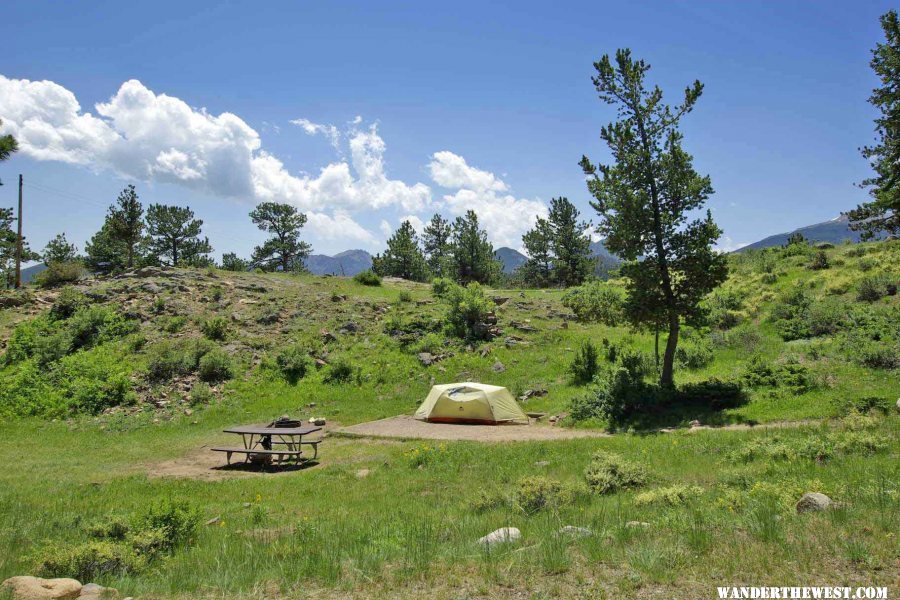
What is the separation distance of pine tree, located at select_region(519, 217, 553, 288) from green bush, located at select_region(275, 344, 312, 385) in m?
39.3

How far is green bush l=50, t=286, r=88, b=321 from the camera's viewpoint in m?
33.1

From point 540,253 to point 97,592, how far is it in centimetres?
6034

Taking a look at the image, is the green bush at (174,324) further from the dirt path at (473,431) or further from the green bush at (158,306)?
the dirt path at (473,431)

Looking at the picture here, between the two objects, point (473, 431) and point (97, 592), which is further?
point (473, 431)

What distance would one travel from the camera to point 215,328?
104 feet

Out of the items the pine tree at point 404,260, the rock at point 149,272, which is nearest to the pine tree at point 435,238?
the pine tree at point 404,260

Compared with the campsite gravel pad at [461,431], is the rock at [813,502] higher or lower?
higher

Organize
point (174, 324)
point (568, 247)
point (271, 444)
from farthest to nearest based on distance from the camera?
1. point (568, 247)
2. point (174, 324)
3. point (271, 444)

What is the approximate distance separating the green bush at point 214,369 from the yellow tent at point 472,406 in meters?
12.0

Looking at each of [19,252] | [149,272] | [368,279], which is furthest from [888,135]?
[19,252]

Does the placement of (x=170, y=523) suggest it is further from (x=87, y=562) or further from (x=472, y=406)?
(x=472, y=406)

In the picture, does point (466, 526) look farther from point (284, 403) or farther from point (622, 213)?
point (284, 403)

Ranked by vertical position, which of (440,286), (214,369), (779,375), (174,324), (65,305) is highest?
(440,286)

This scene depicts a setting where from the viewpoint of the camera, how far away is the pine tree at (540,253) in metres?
62.3
